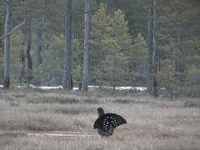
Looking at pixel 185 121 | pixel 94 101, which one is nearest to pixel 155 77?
pixel 94 101

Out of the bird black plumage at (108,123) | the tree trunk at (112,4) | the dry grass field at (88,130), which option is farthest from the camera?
the tree trunk at (112,4)

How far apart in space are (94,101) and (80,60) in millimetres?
31456

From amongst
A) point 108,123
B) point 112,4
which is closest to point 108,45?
point 112,4

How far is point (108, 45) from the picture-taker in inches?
1839

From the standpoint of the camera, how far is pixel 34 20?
5281 centimetres

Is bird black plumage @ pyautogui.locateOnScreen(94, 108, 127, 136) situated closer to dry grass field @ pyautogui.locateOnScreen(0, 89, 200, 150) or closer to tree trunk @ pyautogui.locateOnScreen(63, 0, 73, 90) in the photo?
dry grass field @ pyautogui.locateOnScreen(0, 89, 200, 150)

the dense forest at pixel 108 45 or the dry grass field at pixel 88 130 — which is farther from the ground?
the dense forest at pixel 108 45

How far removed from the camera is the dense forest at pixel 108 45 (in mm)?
35031

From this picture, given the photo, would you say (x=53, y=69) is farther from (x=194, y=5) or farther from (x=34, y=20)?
(x=194, y=5)

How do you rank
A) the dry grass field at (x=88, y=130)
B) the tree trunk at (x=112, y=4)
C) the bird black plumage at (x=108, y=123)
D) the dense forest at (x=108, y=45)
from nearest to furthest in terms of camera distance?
the dry grass field at (x=88, y=130) → the bird black plumage at (x=108, y=123) → the dense forest at (x=108, y=45) → the tree trunk at (x=112, y=4)

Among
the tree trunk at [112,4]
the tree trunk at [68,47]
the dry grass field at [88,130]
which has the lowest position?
the dry grass field at [88,130]

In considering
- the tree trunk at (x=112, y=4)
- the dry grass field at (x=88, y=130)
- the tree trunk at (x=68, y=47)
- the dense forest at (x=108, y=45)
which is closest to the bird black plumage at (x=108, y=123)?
the dry grass field at (x=88, y=130)

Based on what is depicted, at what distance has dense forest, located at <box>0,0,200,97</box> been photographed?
115 feet

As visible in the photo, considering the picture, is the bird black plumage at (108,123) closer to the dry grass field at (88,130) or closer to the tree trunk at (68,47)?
the dry grass field at (88,130)
